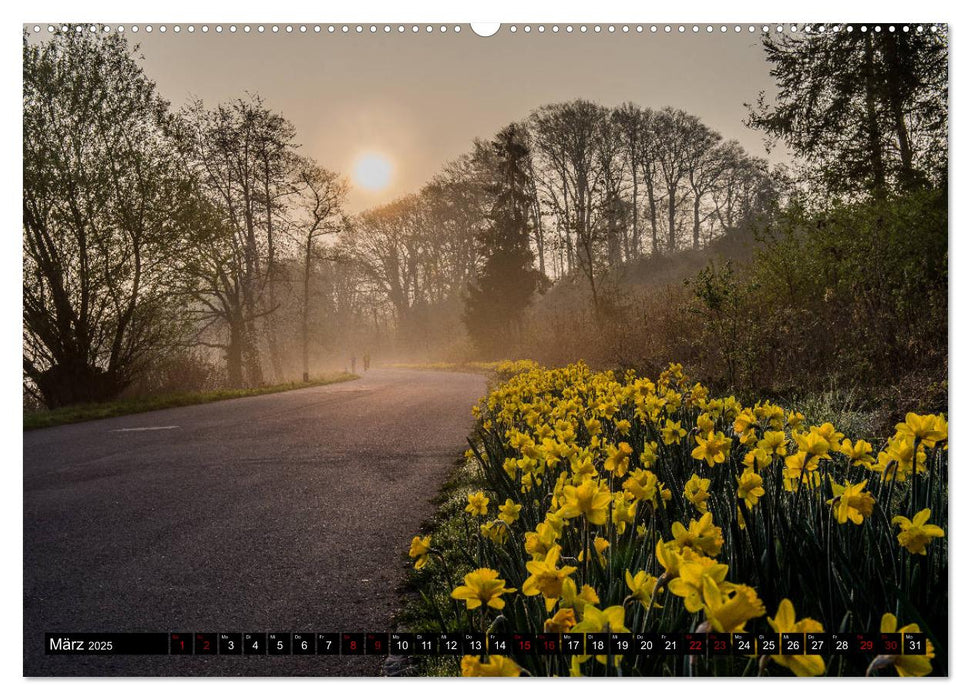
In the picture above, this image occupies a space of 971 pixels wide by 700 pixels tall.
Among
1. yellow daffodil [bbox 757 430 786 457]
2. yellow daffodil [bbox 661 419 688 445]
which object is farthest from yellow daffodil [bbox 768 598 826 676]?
yellow daffodil [bbox 661 419 688 445]

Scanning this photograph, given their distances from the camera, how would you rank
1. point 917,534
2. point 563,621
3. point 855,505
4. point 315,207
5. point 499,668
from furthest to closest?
point 315,207 < point 855,505 < point 917,534 < point 563,621 < point 499,668

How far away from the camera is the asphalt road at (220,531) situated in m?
2.15

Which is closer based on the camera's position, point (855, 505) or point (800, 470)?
A: point (855, 505)

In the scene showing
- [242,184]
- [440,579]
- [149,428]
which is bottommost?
[440,579]

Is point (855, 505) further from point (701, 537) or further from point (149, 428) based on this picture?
point (149, 428)

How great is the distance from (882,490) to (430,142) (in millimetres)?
2017

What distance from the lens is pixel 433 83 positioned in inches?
88.2

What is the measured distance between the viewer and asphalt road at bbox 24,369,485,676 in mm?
2148

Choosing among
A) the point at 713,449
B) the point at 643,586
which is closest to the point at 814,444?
the point at 713,449

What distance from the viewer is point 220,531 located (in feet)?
10.6

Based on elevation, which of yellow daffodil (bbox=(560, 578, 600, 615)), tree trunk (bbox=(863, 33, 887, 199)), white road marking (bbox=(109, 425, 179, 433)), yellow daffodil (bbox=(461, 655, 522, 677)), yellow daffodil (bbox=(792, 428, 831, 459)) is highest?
tree trunk (bbox=(863, 33, 887, 199))

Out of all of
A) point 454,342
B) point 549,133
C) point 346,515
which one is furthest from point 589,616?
point 454,342

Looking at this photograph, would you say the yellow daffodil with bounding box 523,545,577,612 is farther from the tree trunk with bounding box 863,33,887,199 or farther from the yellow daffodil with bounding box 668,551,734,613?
the tree trunk with bounding box 863,33,887,199

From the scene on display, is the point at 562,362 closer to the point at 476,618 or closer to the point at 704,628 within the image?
the point at 476,618
